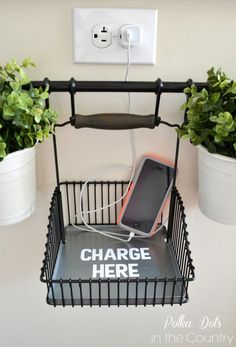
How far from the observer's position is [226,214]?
620mm

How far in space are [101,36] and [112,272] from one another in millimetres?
438

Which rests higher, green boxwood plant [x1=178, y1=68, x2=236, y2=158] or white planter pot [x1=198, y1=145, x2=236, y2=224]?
green boxwood plant [x1=178, y1=68, x2=236, y2=158]

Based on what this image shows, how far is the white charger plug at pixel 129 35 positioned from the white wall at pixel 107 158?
4 cm

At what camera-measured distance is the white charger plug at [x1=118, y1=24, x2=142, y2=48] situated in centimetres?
62

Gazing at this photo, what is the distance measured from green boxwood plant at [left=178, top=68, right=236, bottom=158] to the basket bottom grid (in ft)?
0.80

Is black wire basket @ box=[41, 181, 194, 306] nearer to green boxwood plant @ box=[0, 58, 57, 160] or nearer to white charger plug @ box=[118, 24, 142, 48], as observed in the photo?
green boxwood plant @ box=[0, 58, 57, 160]

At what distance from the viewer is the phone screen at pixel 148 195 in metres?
0.75

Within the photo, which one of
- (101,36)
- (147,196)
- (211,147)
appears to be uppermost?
(101,36)

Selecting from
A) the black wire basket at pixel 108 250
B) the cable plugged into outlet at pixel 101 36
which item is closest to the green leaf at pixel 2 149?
the black wire basket at pixel 108 250

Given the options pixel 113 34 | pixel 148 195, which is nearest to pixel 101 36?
pixel 113 34

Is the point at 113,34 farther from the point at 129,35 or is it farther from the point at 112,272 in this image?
the point at 112,272

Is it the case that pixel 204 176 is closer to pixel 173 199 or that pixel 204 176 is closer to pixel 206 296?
pixel 173 199

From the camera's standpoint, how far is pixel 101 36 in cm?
63

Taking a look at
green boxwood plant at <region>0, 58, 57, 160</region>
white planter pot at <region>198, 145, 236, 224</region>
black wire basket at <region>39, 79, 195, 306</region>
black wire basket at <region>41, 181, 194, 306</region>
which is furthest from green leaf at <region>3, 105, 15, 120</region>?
white planter pot at <region>198, 145, 236, 224</region>
